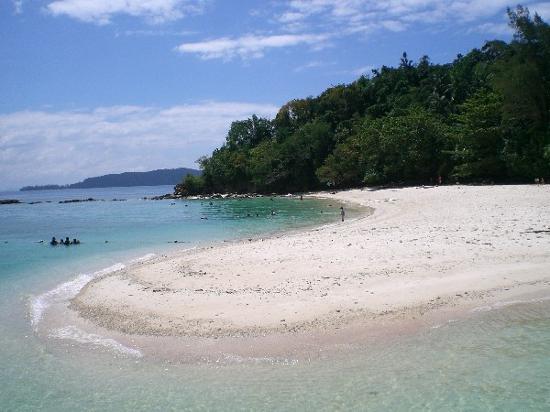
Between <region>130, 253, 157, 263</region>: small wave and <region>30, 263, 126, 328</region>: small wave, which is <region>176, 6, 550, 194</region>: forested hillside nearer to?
<region>130, 253, 157, 263</region>: small wave

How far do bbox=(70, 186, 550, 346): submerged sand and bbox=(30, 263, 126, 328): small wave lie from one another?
586 millimetres

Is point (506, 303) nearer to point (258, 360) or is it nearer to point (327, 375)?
point (327, 375)

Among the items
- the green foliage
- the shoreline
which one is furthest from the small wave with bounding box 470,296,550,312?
the green foliage

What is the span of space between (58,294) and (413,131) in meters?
53.6

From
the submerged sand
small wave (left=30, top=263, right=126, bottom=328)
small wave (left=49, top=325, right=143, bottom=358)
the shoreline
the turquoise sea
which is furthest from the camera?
small wave (left=30, top=263, right=126, bottom=328)

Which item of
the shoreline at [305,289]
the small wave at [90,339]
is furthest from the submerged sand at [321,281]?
the small wave at [90,339]

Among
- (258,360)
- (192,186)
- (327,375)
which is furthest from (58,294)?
(192,186)

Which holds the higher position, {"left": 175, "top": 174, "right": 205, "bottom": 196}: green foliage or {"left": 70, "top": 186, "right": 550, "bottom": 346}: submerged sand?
{"left": 175, "top": 174, "right": 205, "bottom": 196}: green foliage

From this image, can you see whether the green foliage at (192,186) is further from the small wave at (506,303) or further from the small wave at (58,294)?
the small wave at (506,303)

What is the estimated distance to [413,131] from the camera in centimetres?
6134

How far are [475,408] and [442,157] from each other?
186 ft

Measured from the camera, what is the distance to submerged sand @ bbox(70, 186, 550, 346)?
441 inches

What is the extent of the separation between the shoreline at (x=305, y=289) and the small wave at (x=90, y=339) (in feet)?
0.95

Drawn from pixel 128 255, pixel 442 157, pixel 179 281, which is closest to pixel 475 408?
pixel 179 281
